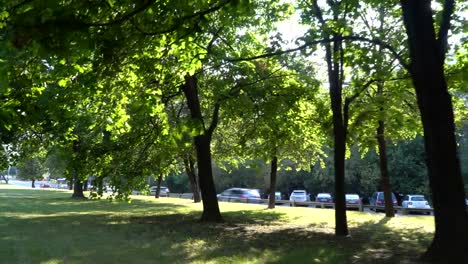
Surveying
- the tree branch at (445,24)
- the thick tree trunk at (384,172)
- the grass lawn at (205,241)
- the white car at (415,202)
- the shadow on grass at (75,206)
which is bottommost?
the grass lawn at (205,241)

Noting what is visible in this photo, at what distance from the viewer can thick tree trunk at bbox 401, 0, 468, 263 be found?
9.12 meters

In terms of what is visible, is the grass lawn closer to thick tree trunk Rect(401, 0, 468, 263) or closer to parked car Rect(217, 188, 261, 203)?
thick tree trunk Rect(401, 0, 468, 263)

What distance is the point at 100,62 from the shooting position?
849cm

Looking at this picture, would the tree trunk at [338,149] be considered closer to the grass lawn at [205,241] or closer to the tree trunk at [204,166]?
the grass lawn at [205,241]

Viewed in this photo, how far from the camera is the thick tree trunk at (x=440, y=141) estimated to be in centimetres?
912

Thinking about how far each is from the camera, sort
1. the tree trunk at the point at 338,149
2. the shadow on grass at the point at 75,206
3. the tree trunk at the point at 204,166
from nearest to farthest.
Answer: the tree trunk at the point at 338,149, the tree trunk at the point at 204,166, the shadow on grass at the point at 75,206

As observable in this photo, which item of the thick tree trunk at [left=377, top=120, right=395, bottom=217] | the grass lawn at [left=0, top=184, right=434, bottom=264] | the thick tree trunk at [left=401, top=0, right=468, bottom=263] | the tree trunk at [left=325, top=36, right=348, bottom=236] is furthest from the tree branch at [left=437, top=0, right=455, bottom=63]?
the thick tree trunk at [left=377, top=120, right=395, bottom=217]

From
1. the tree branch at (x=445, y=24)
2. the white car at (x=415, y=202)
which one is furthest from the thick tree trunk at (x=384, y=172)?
the white car at (x=415, y=202)

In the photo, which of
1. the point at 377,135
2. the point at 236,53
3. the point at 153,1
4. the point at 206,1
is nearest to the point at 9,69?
the point at 153,1

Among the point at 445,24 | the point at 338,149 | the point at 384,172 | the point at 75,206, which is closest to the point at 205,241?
the point at 338,149

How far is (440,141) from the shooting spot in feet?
30.2

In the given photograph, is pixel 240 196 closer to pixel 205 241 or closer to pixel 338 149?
pixel 338 149

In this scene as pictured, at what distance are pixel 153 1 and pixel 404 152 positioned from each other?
46194mm

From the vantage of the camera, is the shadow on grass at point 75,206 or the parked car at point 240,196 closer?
the shadow on grass at point 75,206
